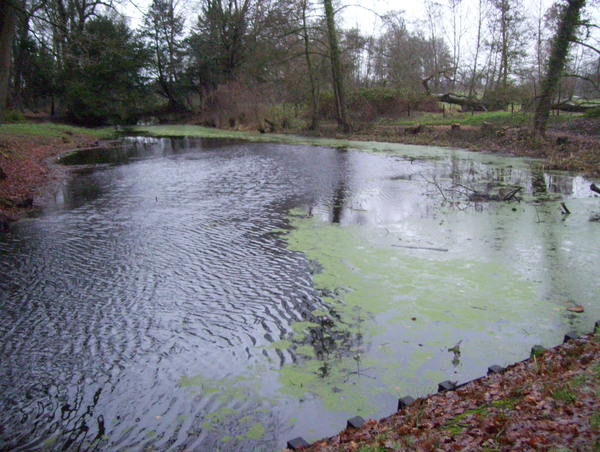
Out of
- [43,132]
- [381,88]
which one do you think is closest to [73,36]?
[43,132]

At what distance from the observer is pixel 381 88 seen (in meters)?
26.0

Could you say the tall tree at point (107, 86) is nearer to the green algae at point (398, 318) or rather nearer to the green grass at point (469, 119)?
the green grass at point (469, 119)

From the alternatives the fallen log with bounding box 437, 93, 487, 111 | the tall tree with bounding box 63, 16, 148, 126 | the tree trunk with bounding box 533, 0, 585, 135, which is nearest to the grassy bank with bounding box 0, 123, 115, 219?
the tall tree with bounding box 63, 16, 148, 126

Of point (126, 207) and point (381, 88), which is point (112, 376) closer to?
point (126, 207)

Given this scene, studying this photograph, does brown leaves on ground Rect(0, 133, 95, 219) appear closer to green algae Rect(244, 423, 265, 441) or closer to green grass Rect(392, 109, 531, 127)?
green algae Rect(244, 423, 265, 441)

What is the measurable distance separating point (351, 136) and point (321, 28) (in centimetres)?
523

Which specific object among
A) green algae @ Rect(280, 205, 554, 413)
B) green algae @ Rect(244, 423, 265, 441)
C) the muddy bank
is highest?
the muddy bank

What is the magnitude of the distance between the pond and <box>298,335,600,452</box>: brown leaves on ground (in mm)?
309

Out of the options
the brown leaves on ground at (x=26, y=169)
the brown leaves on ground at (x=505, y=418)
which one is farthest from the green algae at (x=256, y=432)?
the brown leaves on ground at (x=26, y=169)

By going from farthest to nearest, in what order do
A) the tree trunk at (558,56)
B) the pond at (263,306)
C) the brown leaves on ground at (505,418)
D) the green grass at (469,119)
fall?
the green grass at (469,119)
the tree trunk at (558,56)
the pond at (263,306)
the brown leaves on ground at (505,418)

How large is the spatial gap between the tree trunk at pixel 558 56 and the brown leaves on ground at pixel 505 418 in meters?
13.9

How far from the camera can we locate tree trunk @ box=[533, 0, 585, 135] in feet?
46.6

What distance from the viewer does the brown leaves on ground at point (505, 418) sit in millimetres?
2100

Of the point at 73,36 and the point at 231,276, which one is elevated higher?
the point at 73,36
